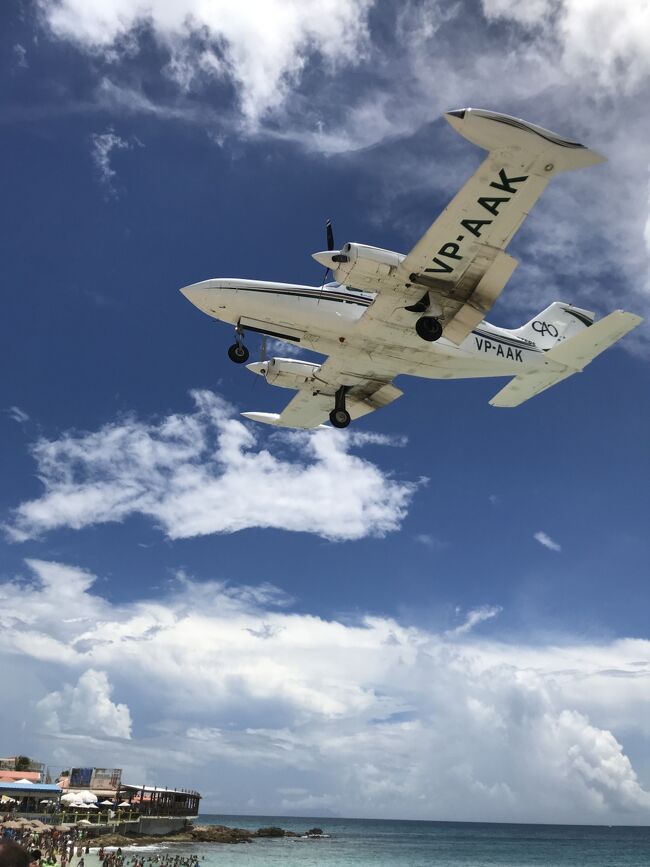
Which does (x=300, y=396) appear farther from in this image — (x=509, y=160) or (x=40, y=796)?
(x=40, y=796)

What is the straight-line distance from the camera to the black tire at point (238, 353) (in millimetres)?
23172

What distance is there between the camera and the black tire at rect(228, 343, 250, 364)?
A: 23.2 meters

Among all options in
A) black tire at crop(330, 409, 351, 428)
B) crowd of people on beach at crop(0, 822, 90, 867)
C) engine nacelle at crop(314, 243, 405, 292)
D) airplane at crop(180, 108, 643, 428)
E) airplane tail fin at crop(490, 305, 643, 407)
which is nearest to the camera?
airplane at crop(180, 108, 643, 428)

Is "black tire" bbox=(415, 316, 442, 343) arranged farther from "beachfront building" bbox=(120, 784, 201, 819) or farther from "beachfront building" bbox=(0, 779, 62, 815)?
"beachfront building" bbox=(120, 784, 201, 819)

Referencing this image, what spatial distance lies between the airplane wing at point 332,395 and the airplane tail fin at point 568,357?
13.9 ft

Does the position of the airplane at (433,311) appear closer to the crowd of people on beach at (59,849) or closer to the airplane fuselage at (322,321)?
the airplane fuselage at (322,321)

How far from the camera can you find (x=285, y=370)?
1036 inches

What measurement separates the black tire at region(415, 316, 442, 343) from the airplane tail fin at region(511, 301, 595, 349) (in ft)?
21.9

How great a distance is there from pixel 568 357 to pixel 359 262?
28.2 ft

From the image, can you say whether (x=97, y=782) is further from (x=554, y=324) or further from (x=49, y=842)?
(x=554, y=324)

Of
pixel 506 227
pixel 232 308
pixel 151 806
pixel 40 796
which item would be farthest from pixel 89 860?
pixel 506 227

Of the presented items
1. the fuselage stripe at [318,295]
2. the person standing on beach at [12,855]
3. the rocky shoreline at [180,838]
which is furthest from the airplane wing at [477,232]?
the rocky shoreline at [180,838]

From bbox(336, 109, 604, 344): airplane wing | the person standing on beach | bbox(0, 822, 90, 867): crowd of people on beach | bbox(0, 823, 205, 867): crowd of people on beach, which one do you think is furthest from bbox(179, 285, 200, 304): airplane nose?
bbox(0, 822, 90, 867): crowd of people on beach

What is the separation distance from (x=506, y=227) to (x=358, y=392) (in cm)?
973
